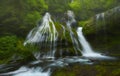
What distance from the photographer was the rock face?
64.6 ft

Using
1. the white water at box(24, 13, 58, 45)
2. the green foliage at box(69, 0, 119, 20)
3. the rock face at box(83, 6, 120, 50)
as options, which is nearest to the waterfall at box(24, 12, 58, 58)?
the white water at box(24, 13, 58, 45)

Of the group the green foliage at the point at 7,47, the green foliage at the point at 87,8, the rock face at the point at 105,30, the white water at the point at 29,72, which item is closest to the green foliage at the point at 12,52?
the green foliage at the point at 7,47

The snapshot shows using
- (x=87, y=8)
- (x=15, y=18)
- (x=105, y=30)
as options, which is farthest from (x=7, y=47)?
(x=87, y=8)

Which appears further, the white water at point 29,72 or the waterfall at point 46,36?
the waterfall at point 46,36

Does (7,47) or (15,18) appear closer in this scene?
(7,47)

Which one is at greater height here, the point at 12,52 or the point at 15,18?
the point at 15,18

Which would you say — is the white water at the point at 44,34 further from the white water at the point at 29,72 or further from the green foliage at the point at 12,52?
the white water at the point at 29,72

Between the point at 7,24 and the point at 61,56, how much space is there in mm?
6967

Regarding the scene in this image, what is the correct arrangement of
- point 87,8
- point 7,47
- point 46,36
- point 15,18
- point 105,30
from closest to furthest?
1. point 7,47
2. point 46,36
3. point 105,30
4. point 15,18
5. point 87,8

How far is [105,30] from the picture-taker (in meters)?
20.5

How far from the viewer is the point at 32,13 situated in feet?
81.6

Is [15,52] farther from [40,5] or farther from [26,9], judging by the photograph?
[40,5]

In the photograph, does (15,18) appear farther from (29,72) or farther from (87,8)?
(87,8)

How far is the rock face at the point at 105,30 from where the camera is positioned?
19.7 meters
